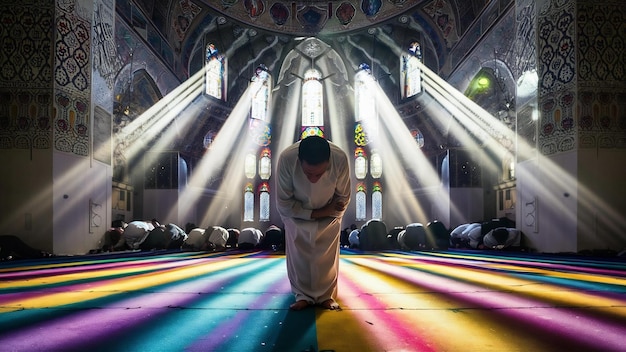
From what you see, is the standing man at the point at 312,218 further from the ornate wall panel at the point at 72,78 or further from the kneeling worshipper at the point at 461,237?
the kneeling worshipper at the point at 461,237

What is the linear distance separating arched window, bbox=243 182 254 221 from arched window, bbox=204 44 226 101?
4.25 metres

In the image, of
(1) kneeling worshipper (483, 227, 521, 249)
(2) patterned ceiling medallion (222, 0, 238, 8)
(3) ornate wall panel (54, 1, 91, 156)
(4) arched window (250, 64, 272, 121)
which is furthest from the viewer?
(4) arched window (250, 64, 272, 121)

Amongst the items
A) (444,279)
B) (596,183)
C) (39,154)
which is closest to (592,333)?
(444,279)

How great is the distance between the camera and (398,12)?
56.4 ft

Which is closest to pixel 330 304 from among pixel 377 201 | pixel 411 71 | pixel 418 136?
pixel 418 136

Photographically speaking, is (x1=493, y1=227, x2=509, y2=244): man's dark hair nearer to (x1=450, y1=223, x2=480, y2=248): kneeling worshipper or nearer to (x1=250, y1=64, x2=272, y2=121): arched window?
(x1=450, y1=223, x2=480, y2=248): kneeling worshipper

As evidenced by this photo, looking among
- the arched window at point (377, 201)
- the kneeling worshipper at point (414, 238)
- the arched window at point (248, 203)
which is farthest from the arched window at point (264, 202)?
the kneeling worshipper at point (414, 238)

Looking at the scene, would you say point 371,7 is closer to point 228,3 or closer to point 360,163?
point 228,3

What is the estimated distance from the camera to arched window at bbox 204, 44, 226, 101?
58.5 feet

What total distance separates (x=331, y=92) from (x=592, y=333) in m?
20.7

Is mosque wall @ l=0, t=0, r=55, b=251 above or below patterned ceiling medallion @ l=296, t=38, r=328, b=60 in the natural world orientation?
below

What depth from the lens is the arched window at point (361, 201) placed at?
2069 centimetres

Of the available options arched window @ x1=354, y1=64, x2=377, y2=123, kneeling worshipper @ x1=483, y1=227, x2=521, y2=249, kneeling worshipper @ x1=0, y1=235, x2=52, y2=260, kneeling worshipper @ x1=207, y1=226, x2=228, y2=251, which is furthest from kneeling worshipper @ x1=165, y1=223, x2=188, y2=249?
arched window @ x1=354, y1=64, x2=377, y2=123

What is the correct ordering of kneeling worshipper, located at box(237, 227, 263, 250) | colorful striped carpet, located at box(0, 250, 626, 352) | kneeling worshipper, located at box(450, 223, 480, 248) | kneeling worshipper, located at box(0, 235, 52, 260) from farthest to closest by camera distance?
kneeling worshipper, located at box(450, 223, 480, 248) < kneeling worshipper, located at box(237, 227, 263, 250) < kneeling worshipper, located at box(0, 235, 52, 260) < colorful striped carpet, located at box(0, 250, 626, 352)
